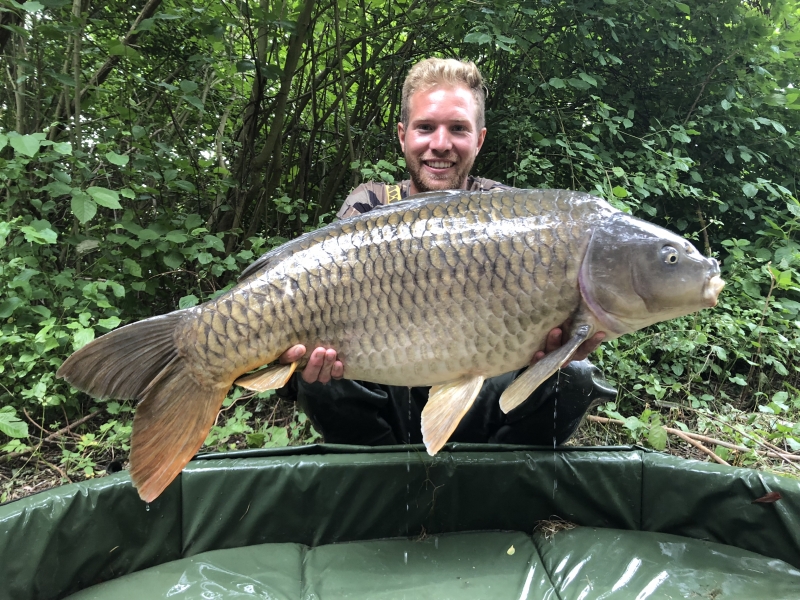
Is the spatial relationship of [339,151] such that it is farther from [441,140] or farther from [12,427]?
[12,427]

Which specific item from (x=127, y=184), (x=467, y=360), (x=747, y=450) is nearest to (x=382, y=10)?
(x=127, y=184)

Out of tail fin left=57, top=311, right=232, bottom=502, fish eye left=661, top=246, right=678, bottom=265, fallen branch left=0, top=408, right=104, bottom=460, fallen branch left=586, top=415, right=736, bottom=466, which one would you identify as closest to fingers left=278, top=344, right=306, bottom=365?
Answer: tail fin left=57, top=311, right=232, bottom=502

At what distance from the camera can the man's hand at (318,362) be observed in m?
1.02

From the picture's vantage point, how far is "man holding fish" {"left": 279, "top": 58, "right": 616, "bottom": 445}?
4.60 feet

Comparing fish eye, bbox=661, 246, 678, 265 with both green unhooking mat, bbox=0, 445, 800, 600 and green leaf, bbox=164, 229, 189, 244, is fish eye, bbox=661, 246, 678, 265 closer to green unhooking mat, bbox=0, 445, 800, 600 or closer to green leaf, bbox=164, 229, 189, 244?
green unhooking mat, bbox=0, 445, 800, 600

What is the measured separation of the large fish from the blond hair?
2.49 ft

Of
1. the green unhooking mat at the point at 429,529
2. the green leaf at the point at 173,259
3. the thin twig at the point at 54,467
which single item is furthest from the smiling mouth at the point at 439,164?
the thin twig at the point at 54,467

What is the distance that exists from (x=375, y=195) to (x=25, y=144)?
1048 mm

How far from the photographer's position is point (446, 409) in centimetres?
101

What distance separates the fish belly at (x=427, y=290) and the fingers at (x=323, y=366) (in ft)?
0.10

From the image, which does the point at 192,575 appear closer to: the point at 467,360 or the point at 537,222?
the point at 467,360

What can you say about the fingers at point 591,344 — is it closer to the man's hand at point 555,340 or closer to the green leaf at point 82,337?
the man's hand at point 555,340

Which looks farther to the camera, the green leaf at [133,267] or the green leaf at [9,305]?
Result: the green leaf at [133,267]

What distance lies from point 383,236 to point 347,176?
2360 millimetres
